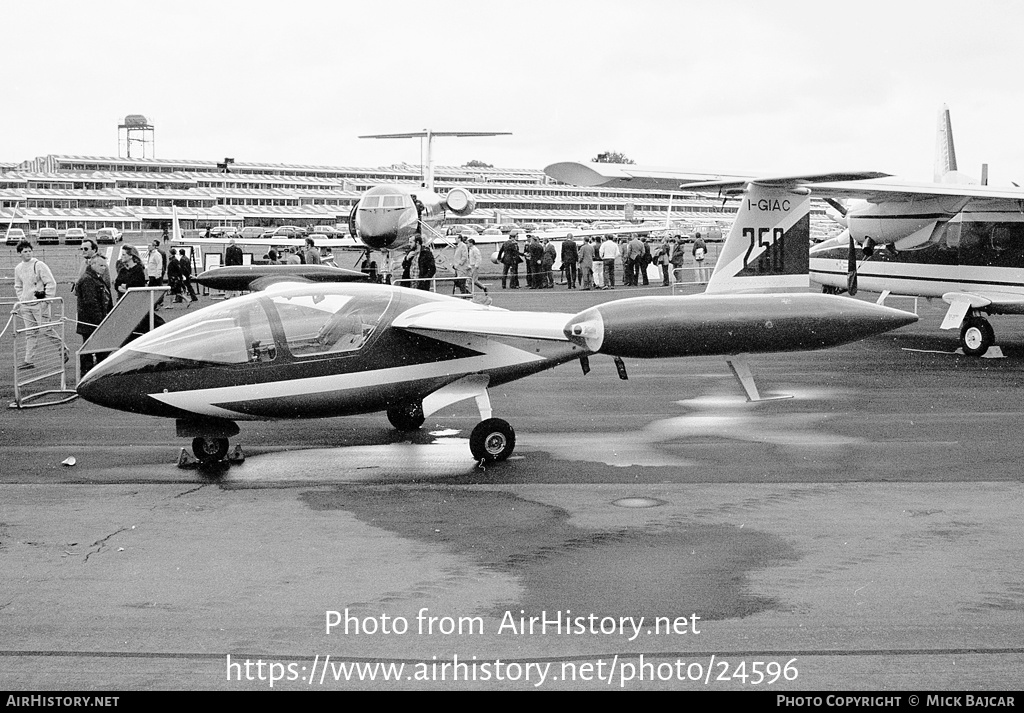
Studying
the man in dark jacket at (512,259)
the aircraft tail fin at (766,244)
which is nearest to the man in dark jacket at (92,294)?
the aircraft tail fin at (766,244)

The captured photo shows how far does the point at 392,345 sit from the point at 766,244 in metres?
9.39

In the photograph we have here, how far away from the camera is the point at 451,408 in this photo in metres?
13.6

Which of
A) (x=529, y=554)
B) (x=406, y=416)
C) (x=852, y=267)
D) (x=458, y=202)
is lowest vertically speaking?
(x=529, y=554)

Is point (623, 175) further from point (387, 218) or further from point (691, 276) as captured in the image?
point (691, 276)

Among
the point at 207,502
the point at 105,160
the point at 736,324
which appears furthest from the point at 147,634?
the point at 105,160

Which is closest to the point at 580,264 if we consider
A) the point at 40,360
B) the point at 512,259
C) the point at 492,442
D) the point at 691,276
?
the point at 512,259

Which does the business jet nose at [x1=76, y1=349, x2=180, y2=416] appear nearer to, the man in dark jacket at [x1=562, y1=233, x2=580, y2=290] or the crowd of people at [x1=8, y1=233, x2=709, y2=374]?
the crowd of people at [x1=8, y1=233, x2=709, y2=374]

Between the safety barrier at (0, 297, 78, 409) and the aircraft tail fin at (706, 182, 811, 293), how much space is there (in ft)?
32.9

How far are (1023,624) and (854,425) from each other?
6.48m

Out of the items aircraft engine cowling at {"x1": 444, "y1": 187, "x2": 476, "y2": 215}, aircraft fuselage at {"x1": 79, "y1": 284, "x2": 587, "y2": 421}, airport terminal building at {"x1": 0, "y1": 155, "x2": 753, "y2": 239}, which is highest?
airport terminal building at {"x1": 0, "y1": 155, "x2": 753, "y2": 239}

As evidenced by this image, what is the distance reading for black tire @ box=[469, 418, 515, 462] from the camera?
33.2 feet

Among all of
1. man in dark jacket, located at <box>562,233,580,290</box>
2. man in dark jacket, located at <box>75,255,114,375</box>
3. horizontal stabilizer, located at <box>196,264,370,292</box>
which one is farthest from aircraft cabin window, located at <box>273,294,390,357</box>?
man in dark jacket, located at <box>562,233,580,290</box>

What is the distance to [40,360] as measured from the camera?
1683cm

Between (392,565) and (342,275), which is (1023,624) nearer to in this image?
(392,565)
